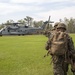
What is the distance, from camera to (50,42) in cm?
779

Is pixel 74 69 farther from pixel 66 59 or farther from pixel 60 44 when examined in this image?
pixel 60 44

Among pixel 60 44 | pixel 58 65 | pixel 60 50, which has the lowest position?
pixel 58 65

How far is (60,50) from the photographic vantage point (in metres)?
7.48

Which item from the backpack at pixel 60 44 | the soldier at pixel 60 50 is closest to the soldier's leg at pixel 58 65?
the soldier at pixel 60 50

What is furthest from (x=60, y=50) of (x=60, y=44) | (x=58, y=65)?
(x=58, y=65)

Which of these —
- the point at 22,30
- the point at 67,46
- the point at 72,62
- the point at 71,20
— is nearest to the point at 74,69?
the point at 72,62

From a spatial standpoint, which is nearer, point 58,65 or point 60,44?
point 60,44

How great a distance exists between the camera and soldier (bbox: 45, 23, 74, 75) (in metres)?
7.49

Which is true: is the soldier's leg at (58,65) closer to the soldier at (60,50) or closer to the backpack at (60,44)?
the soldier at (60,50)

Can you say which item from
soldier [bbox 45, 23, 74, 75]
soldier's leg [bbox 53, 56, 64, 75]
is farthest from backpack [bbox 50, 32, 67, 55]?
soldier's leg [bbox 53, 56, 64, 75]

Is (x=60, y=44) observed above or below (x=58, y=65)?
above

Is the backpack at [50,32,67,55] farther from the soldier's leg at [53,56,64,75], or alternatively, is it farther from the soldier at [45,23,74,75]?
the soldier's leg at [53,56,64,75]

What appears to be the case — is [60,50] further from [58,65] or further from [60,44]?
[58,65]

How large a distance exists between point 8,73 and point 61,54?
3.73 metres
